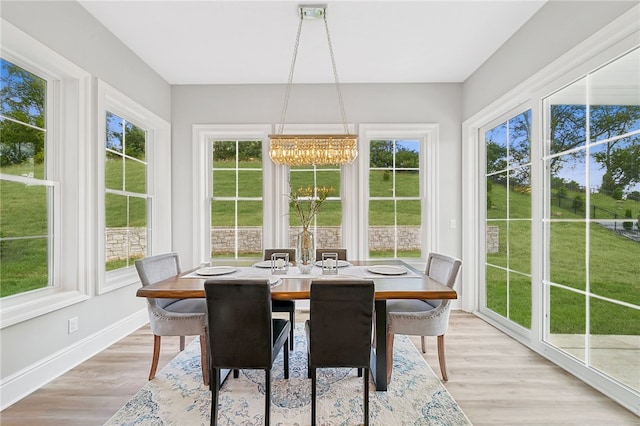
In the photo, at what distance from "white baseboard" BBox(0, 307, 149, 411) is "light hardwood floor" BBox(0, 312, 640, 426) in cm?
5

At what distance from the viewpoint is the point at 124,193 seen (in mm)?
3326

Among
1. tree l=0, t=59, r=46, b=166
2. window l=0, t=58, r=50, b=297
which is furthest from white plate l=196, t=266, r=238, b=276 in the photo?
tree l=0, t=59, r=46, b=166

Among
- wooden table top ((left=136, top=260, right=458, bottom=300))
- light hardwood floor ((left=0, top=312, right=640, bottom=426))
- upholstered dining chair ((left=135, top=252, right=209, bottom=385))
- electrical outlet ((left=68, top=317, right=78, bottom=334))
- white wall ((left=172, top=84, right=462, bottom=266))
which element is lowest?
light hardwood floor ((left=0, top=312, right=640, bottom=426))

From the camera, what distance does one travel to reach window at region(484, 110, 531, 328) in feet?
10.1

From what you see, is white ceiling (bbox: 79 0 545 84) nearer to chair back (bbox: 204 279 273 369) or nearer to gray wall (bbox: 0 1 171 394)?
gray wall (bbox: 0 1 171 394)

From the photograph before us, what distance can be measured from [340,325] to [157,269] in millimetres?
1576

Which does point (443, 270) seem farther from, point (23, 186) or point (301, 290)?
point (23, 186)

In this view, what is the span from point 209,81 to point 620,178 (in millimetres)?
4052

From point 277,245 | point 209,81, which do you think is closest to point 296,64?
point 209,81

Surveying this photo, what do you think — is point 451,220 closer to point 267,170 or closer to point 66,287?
point 267,170

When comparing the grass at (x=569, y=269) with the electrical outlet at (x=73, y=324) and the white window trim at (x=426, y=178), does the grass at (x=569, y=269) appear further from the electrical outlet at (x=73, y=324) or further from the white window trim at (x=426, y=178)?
the electrical outlet at (x=73, y=324)

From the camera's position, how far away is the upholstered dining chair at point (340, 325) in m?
1.72

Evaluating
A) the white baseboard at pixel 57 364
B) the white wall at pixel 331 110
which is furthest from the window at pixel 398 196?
the white baseboard at pixel 57 364

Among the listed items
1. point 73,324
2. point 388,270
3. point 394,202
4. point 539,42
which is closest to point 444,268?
point 388,270
